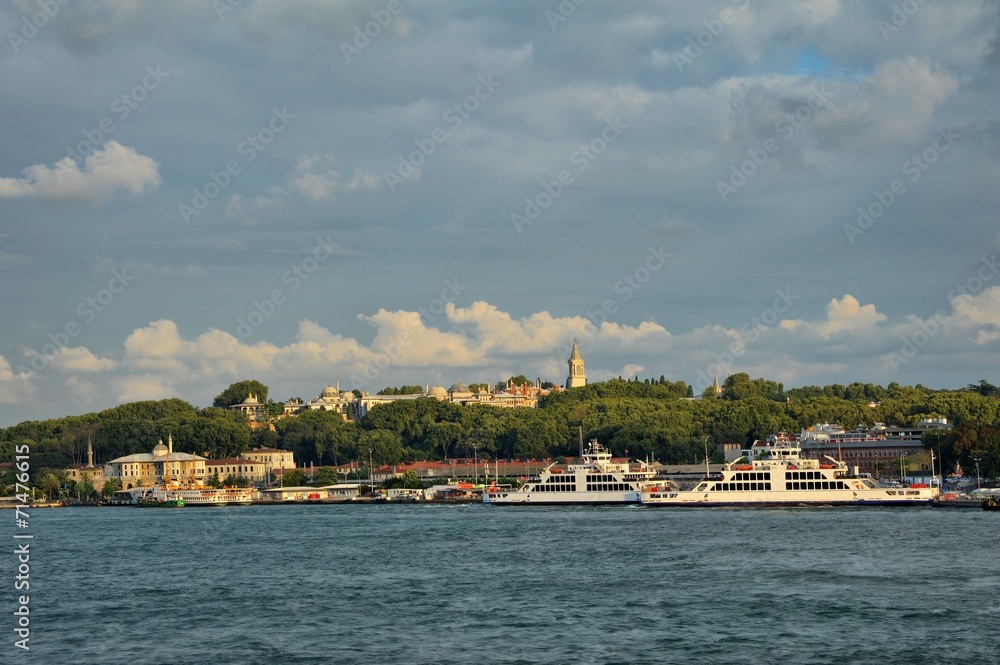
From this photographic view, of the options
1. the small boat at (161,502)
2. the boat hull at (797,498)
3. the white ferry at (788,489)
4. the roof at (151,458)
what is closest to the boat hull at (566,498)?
the white ferry at (788,489)

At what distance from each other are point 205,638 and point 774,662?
15.6m

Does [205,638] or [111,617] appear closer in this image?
[205,638]

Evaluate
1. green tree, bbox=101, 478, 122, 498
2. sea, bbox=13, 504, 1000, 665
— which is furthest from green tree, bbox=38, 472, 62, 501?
sea, bbox=13, 504, 1000, 665

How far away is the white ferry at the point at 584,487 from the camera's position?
96.2 m

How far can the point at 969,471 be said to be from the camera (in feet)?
350

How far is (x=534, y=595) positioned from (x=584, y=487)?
54226 mm

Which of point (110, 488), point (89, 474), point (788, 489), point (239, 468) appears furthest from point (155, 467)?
point (788, 489)

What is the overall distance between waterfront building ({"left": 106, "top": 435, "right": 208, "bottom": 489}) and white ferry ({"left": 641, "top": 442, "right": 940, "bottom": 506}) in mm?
72580

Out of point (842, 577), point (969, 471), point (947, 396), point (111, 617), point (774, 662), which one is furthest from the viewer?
point (947, 396)

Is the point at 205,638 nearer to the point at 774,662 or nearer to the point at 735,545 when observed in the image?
the point at 774,662

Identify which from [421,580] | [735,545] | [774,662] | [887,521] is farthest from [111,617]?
[887,521]

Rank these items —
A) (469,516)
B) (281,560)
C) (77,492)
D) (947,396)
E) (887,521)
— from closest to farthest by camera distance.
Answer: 1. (281,560)
2. (887,521)
3. (469,516)
4. (77,492)
5. (947,396)

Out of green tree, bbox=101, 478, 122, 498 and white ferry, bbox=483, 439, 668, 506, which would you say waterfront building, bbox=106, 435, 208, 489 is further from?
white ferry, bbox=483, 439, 668, 506

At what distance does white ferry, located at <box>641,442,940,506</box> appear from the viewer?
8688cm
